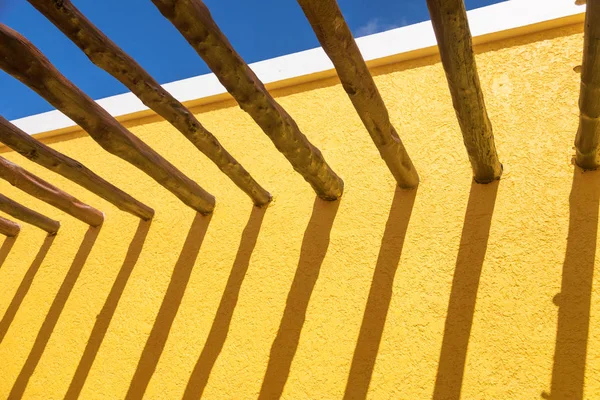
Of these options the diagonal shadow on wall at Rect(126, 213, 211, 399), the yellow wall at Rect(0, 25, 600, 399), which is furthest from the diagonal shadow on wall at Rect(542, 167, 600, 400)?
the diagonal shadow on wall at Rect(126, 213, 211, 399)

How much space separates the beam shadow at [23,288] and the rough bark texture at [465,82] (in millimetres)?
3194

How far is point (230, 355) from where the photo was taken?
2938 millimetres

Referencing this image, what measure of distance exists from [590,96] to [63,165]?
270cm

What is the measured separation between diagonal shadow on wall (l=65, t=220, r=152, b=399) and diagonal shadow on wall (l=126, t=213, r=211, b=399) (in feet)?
1.19

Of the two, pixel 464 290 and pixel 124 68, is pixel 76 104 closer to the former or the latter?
pixel 124 68

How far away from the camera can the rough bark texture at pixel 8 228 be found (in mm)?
4082

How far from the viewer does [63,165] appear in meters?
2.91

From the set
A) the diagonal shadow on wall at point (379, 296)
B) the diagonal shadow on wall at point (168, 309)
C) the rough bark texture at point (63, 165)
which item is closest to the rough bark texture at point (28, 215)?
the rough bark texture at point (63, 165)

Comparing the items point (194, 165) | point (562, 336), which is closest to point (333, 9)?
point (562, 336)

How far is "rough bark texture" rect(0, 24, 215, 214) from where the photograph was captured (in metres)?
2.06

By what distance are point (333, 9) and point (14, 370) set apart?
10.3 feet

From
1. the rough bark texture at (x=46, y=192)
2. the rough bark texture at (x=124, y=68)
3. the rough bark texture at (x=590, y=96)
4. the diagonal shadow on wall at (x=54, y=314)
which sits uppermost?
the rough bark texture at (x=590, y=96)

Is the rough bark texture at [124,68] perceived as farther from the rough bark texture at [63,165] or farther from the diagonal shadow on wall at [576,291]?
the diagonal shadow on wall at [576,291]

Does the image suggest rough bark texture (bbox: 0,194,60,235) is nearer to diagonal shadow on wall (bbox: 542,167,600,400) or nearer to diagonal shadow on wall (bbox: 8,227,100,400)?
diagonal shadow on wall (bbox: 8,227,100,400)
